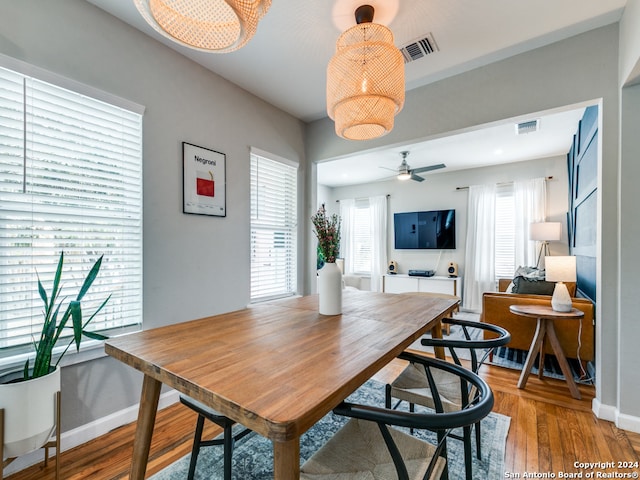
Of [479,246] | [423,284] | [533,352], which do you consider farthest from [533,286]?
[423,284]

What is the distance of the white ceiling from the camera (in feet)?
6.12

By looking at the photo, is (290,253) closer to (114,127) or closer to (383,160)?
(114,127)

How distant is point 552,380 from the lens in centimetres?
268

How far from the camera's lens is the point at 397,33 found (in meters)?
2.10

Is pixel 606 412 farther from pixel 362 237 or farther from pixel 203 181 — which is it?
pixel 362 237

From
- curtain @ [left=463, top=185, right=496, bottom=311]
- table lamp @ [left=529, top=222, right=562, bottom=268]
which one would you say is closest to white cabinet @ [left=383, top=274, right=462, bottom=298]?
curtain @ [left=463, top=185, right=496, bottom=311]

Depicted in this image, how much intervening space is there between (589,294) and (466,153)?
2527mm

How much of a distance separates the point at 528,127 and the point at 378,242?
3.54 m

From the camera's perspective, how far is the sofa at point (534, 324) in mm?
2650

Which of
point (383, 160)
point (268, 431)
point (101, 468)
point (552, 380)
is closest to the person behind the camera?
point (268, 431)

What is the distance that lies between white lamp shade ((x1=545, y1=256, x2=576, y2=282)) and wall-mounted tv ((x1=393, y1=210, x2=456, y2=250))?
3.07 meters

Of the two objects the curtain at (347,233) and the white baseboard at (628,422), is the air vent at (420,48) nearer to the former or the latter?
the white baseboard at (628,422)

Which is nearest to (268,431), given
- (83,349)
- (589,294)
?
(83,349)

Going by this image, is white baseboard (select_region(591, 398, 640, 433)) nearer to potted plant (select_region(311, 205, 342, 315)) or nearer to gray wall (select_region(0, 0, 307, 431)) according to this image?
potted plant (select_region(311, 205, 342, 315))
